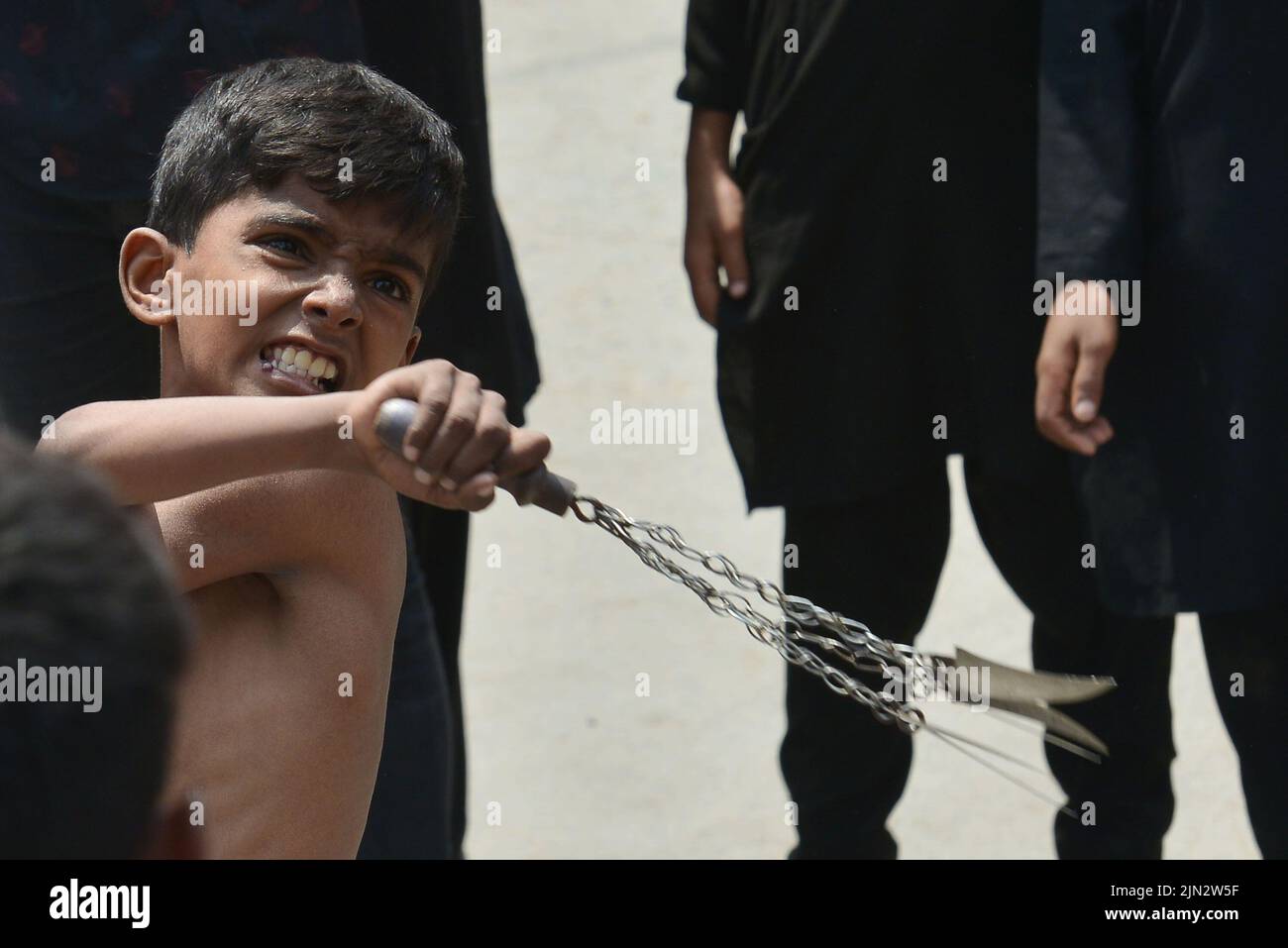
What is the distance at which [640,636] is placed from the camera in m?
2.96

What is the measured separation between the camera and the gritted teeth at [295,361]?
1.35 meters

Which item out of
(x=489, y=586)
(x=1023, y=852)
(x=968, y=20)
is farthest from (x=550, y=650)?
(x=968, y=20)

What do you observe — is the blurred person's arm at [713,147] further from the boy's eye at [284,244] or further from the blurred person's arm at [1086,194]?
the boy's eye at [284,244]

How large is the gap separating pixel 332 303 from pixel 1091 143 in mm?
904

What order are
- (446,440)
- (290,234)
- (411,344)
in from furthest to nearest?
1. (411,344)
2. (290,234)
3. (446,440)

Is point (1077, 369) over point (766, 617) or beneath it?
over

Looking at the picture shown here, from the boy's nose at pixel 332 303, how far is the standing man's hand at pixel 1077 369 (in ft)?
2.73

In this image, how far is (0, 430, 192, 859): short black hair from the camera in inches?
25.0

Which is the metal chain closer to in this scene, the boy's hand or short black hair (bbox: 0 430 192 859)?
the boy's hand

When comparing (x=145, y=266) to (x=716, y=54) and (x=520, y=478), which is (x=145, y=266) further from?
(x=716, y=54)

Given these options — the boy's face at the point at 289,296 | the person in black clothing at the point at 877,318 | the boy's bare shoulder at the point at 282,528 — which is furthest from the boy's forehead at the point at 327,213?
the person in black clothing at the point at 877,318

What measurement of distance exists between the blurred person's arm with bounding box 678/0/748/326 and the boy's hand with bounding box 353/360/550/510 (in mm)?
989

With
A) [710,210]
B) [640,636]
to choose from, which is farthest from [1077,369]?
[640,636]

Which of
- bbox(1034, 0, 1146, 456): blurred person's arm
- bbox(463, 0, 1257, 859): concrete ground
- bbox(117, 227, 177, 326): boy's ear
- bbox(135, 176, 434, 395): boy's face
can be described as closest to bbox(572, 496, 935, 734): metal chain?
bbox(135, 176, 434, 395): boy's face
